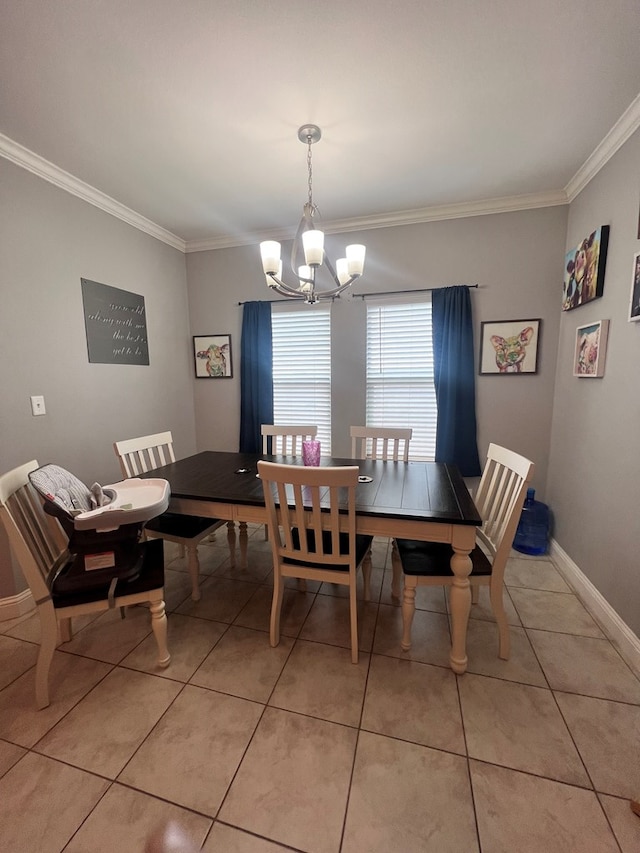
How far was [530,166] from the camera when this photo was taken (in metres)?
2.30

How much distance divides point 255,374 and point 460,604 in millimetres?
2602

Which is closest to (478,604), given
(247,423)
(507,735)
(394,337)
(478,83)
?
(507,735)

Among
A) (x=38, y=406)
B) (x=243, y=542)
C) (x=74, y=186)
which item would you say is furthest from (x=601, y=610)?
(x=74, y=186)

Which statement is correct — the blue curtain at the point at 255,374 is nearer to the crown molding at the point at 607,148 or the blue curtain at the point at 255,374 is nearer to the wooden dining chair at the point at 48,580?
the wooden dining chair at the point at 48,580

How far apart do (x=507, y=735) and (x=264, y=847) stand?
0.94 m

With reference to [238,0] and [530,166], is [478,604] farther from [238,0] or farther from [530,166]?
[238,0]

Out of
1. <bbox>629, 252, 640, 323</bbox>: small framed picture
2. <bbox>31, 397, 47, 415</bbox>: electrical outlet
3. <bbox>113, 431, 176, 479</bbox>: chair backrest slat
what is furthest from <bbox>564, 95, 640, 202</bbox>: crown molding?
<bbox>31, 397, 47, 415</bbox>: electrical outlet

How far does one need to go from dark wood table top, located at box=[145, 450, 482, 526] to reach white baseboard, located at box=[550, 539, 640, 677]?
103cm

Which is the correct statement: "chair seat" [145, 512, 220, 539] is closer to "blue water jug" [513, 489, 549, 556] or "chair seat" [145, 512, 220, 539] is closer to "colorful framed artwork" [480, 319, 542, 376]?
"blue water jug" [513, 489, 549, 556]

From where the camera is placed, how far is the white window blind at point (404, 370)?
10.2 feet

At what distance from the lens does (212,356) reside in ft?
11.9

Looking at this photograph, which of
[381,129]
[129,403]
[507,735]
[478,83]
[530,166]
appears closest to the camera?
[507,735]

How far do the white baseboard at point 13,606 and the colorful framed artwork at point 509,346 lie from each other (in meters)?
3.55

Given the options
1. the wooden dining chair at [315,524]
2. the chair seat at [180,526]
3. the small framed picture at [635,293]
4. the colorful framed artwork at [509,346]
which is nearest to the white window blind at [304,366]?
the colorful framed artwork at [509,346]
